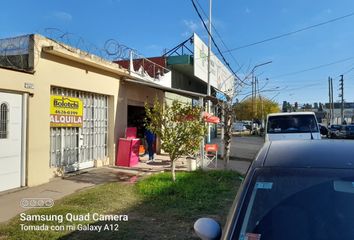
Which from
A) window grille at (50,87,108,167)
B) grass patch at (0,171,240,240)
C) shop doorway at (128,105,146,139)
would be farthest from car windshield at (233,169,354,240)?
shop doorway at (128,105,146,139)

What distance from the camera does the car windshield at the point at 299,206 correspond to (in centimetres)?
258

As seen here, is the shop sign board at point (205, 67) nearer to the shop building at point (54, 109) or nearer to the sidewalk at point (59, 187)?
the shop building at point (54, 109)

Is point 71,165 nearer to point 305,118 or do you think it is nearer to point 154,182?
point 154,182

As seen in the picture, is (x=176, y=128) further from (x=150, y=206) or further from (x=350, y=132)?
(x=350, y=132)

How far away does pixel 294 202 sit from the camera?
2.76m

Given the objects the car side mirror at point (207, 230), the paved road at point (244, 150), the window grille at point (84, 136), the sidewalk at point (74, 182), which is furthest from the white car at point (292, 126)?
the car side mirror at point (207, 230)

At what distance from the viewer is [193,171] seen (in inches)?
529

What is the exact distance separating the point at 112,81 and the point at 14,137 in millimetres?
5572

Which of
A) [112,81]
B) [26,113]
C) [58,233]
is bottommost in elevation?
[58,233]

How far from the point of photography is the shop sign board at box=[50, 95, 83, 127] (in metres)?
11.5

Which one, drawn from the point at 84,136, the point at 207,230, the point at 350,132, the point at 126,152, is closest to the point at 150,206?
the point at 207,230

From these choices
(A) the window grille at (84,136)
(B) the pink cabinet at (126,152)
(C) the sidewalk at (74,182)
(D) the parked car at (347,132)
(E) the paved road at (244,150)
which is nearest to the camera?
(C) the sidewalk at (74,182)

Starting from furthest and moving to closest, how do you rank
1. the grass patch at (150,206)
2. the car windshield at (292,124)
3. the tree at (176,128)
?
the car windshield at (292,124), the tree at (176,128), the grass patch at (150,206)

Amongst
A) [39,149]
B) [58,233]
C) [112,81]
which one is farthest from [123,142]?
[58,233]
